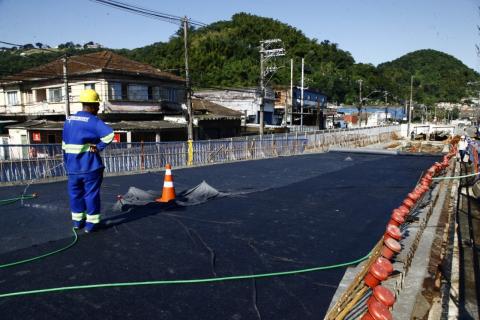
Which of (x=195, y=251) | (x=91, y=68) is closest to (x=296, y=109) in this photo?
(x=91, y=68)

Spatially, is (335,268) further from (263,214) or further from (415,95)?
(415,95)

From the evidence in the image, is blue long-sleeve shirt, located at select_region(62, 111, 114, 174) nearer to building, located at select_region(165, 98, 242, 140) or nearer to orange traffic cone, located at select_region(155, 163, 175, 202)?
orange traffic cone, located at select_region(155, 163, 175, 202)

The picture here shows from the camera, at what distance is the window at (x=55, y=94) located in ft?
Answer: 92.9

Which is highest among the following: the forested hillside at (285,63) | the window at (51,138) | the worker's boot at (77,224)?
the forested hillside at (285,63)

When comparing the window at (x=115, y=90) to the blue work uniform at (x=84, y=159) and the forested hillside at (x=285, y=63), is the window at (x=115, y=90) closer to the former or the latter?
the forested hillside at (x=285, y=63)

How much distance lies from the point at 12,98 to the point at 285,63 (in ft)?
154

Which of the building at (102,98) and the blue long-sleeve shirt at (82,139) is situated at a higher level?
the building at (102,98)

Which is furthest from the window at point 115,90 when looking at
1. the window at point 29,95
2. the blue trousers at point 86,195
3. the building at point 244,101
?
the blue trousers at point 86,195

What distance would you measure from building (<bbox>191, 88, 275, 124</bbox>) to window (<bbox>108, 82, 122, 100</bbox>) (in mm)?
17747

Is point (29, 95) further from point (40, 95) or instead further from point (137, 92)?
point (137, 92)

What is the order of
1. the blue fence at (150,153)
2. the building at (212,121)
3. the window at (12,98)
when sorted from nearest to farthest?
the blue fence at (150,153)
the building at (212,121)
the window at (12,98)

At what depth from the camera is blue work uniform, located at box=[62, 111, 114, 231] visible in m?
4.22

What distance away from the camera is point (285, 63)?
66125 millimetres

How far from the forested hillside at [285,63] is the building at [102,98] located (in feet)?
8.65
